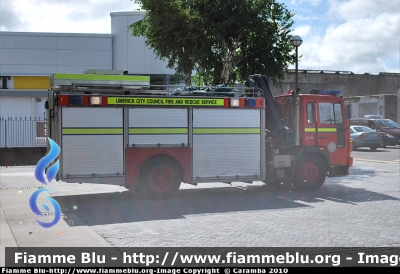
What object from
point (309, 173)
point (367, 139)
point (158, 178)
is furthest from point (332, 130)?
point (367, 139)

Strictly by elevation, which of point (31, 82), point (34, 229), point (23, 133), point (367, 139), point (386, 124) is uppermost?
point (31, 82)

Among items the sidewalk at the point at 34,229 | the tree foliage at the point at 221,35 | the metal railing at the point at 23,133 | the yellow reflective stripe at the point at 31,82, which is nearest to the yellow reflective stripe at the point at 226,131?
the sidewalk at the point at 34,229

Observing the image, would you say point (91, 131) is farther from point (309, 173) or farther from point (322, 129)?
point (322, 129)

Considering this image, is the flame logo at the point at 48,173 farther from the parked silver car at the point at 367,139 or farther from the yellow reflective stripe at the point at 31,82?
the parked silver car at the point at 367,139

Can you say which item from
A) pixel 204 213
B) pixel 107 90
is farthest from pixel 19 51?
pixel 204 213

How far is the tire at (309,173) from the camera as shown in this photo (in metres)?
13.8

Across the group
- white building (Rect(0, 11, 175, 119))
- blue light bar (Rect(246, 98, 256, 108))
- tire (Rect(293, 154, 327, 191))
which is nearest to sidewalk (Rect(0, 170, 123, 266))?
blue light bar (Rect(246, 98, 256, 108))

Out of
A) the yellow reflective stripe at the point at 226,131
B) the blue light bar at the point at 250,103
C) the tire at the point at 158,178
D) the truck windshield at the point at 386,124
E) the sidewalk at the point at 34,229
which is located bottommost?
the sidewalk at the point at 34,229

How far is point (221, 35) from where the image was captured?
67.2 ft

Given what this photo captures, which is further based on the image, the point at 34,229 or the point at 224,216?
the point at 224,216

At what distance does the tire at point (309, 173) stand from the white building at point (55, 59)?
1921 centimetres

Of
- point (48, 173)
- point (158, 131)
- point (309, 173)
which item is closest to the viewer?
point (48, 173)

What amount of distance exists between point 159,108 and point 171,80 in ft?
66.1

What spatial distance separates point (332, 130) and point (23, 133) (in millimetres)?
14979
